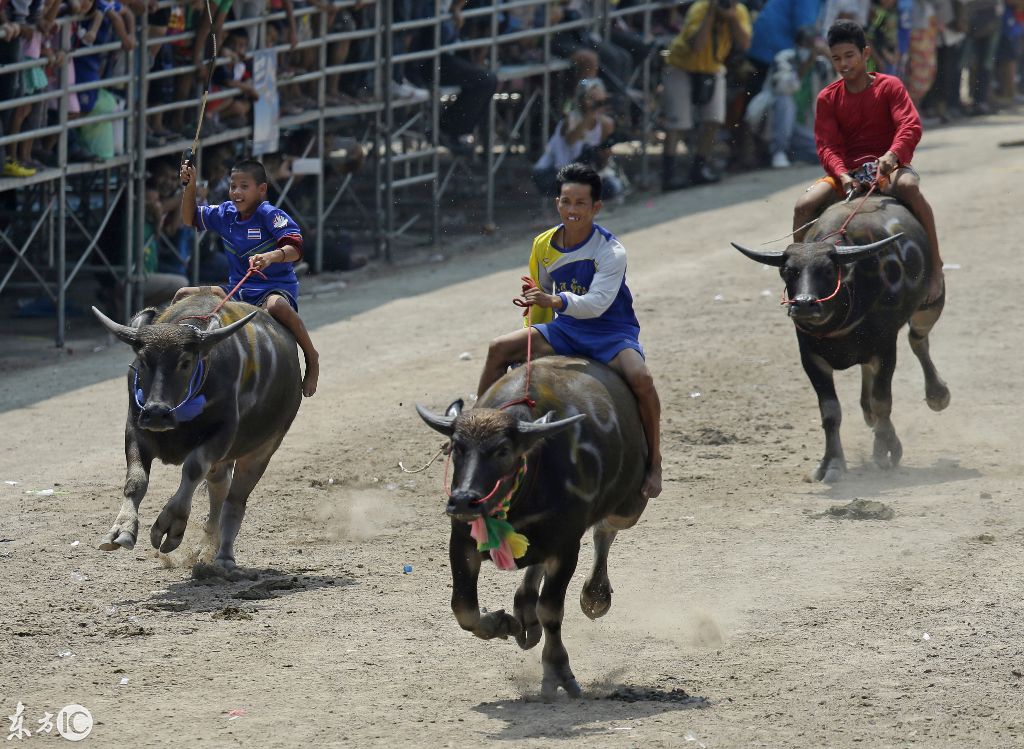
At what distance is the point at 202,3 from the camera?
15188 mm

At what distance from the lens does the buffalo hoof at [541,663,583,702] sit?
7.30 meters

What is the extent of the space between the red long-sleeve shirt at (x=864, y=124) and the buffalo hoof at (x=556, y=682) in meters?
5.40

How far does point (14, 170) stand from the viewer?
13.7 meters

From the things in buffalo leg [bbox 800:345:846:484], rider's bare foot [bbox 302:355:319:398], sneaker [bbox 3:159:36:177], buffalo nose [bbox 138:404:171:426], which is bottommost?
buffalo leg [bbox 800:345:846:484]

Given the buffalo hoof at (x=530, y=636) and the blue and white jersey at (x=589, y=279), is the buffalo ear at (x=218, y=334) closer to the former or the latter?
the blue and white jersey at (x=589, y=279)

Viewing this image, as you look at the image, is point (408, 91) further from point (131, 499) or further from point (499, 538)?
point (499, 538)


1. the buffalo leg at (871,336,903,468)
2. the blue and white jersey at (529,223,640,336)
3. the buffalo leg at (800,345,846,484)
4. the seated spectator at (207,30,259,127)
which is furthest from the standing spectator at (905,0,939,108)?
the blue and white jersey at (529,223,640,336)

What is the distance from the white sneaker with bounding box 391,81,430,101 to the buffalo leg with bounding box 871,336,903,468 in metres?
8.79

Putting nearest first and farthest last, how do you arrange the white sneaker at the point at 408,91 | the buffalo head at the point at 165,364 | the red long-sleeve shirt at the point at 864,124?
the buffalo head at the point at 165,364
the red long-sleeve shirt at the point at 864,124
the white sneaker at the point at 408,91

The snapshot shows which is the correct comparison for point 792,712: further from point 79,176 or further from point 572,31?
point 572,31

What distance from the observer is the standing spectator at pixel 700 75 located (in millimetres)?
21781

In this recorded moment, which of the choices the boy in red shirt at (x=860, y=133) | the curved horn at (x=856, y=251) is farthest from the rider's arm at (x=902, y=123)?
the curved horn at (x=856, y=251)

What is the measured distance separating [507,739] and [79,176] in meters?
11.4

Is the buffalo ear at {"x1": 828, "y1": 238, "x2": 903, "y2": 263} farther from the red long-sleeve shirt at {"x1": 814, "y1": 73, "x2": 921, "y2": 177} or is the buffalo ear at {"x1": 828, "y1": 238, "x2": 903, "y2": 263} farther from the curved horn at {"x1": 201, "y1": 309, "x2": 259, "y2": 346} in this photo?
the curved horn at {"x1": 201, "y1": 309, "x2": 259, "y2": 346}
